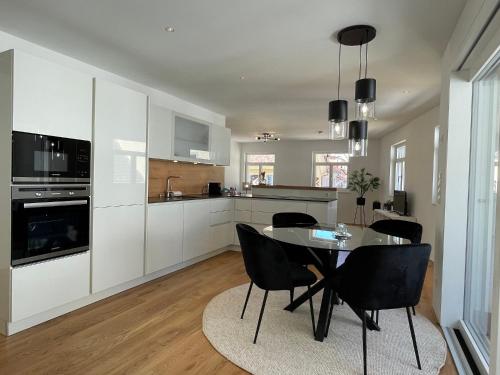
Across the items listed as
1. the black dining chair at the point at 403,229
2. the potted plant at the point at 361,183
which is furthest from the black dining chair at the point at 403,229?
the potted plant at the point at 361,183

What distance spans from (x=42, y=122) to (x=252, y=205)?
3.19 meters

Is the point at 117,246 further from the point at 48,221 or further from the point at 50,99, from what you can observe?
the point at 50,99

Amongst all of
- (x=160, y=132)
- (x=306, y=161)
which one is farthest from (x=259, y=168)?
(x=160, y=132)

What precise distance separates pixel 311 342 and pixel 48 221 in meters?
2.32

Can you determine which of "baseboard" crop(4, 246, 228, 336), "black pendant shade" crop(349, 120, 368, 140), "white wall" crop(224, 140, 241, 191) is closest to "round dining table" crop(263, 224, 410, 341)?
"black pendant shade" crop(349, 120, 368, 140)

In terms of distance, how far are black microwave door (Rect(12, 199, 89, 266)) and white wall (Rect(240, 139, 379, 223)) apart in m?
7.50

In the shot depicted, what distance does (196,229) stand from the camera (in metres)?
4.34

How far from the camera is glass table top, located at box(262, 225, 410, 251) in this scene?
2.32m

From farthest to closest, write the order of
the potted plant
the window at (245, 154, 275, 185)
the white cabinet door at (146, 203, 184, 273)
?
the window at (245, 154, 275, 185)
the potted plant
the white cabinet door at (146, 203, 184, 273)

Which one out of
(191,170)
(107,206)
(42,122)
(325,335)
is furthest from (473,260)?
(191,170)

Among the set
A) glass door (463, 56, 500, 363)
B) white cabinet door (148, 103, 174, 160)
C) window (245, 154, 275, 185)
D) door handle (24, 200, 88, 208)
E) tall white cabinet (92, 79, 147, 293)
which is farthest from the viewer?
window (245, 154, 275, 185)

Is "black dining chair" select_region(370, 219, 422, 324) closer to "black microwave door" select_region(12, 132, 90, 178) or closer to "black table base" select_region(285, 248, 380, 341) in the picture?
"black table base" select_region(285, 248, 380, 341)

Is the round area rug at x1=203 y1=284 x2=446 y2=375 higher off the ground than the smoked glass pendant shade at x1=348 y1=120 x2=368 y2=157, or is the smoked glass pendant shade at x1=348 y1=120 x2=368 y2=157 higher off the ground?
the smoked glass pendant shade at x1=348 y1=120 x2=368 y2=157

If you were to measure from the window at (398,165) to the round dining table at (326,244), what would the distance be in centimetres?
444
